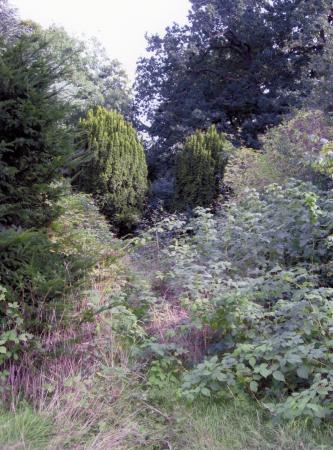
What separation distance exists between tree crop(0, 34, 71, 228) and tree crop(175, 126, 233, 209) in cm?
723

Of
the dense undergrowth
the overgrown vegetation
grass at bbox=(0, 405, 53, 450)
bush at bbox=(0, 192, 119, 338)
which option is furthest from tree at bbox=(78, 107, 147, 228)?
grass at bbox=(0, 405, 53, 450)

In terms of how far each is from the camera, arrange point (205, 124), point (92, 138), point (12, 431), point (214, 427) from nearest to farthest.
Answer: point (12, 431)
point (214, 427)
point (92, 138)
point (205, 124)

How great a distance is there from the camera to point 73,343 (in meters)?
3.49

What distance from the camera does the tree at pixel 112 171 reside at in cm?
1036

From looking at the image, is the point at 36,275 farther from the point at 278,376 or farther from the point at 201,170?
the point at 201,170

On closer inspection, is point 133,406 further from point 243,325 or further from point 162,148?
point 162,148

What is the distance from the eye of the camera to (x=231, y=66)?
18297 mm

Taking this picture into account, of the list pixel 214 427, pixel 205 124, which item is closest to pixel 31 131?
pixel 214 427

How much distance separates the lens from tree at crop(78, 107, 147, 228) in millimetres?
10359

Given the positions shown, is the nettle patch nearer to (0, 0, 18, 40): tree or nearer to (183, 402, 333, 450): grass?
(183, 402, 333, 450): grass

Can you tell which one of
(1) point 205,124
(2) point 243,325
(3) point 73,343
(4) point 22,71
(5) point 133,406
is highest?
(1) point 205,124

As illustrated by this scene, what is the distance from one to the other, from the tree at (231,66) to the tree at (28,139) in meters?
11.8

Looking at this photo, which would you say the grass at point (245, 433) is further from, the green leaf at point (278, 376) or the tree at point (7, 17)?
the tree at point (7, 17)

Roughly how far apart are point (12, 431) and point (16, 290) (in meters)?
1.07
